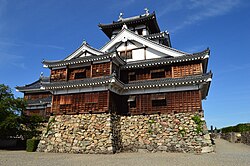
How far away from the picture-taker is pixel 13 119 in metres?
18.0

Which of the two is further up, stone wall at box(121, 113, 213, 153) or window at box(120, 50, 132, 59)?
window at box(120, 50, 132, 59)

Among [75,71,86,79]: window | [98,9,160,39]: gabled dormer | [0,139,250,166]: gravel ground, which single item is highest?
[98,9,160,39]: gabled dormer

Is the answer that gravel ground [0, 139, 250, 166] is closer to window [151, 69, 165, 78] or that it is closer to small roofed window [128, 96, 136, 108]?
small roofed window [128, 96, 136, 108]

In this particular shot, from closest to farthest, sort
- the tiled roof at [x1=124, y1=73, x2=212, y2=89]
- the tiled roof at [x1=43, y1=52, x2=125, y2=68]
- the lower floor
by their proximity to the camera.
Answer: the tiled roof at [x1=124, y1=73, x2=212, y2=89] < the lower floor < the tiled roof at [x1=43, y1=52, x2=125, y2=68]

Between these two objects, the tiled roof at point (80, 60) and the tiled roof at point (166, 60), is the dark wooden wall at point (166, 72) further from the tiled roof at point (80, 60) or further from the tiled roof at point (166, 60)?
the tiled roof at point (80, 60)

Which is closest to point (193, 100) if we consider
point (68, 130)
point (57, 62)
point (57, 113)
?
point (68, 130)

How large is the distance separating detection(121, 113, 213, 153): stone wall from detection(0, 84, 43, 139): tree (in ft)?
31.1

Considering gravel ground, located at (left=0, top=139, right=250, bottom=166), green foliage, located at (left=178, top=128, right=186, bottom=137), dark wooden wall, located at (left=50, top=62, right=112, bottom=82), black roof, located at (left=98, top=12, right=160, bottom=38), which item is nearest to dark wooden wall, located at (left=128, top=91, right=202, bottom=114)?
green foliage, located at (left=178, top=128, right=186, bottom=137)

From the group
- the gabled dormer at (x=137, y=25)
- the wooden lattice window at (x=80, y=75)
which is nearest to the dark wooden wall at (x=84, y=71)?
the wooden lattice window at (x=80, y=75)

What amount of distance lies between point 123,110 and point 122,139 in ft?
8.33

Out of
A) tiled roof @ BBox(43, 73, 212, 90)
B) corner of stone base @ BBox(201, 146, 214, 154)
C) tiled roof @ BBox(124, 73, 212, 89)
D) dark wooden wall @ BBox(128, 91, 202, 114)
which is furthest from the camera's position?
dark wooden wall @ BBox(128, 91, 202, 114)

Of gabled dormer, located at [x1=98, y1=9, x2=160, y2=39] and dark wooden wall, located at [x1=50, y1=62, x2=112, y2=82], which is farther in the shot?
gabled dormer, located at [x1=98, y1=9, x2=160, y2=39]

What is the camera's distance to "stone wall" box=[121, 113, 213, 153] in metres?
15.0

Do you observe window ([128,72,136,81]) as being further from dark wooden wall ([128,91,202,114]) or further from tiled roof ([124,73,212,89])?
dark wooden wall ([128,91,202,114])
